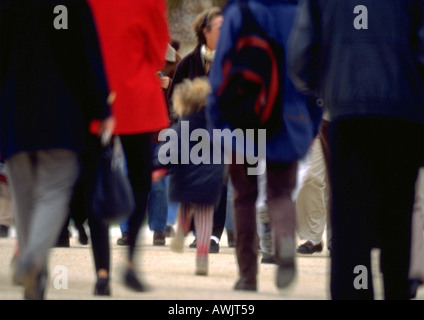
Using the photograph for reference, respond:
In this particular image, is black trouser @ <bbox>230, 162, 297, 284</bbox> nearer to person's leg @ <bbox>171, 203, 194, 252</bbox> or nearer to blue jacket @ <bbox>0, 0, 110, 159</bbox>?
blue jacket @ <bbox>0, 0, 110, 159</bbox>

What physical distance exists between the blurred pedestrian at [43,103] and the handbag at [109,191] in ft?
1.73

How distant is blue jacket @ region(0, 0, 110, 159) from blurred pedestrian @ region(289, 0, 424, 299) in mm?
1160

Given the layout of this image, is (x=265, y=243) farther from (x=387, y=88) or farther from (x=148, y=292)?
(x=387, y=88)

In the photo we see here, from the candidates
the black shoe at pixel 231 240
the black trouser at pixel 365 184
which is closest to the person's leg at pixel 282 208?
the black trouser at pixel 365 184

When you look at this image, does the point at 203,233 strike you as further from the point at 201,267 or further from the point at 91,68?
the point at 91,68

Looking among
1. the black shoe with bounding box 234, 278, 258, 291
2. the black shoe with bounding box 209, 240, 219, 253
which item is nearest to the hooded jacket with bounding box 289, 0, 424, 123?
the black shoe with bounding box 234, 278, 258, 291

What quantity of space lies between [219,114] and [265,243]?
2496 millimetres

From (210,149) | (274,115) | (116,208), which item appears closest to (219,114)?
(274,115)

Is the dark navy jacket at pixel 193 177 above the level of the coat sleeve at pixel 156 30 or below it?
below

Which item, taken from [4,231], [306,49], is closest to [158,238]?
[4,231]

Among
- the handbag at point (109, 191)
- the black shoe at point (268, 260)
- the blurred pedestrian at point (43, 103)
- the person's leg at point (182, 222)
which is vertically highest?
the blurred pedestrian at point (43, 103)

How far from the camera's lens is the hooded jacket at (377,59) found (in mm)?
4953

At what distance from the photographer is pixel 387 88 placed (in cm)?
496

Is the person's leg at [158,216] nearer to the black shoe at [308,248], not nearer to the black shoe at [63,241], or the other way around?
the black shoe at [63,241]
